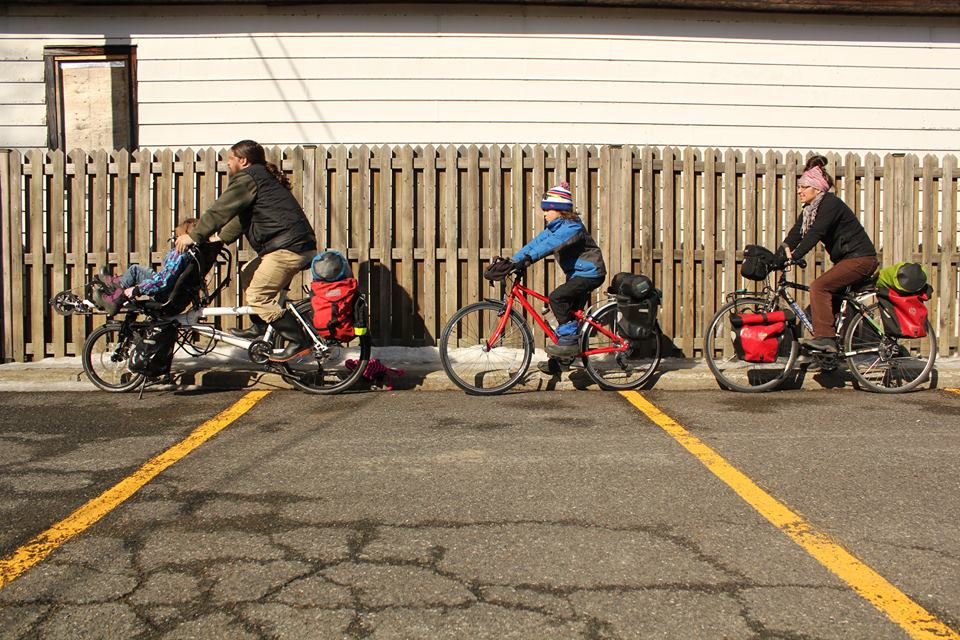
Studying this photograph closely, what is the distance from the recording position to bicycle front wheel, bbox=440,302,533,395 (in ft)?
25.3

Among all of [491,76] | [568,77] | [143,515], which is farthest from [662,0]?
[143,515]

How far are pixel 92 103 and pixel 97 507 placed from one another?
7.90 meters

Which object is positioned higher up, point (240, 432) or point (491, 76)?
point (491, 76)

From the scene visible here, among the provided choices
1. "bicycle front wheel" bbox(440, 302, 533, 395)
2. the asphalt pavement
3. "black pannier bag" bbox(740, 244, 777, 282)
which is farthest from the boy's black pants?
"black pannier bag" bbox(740, 244, 777, 282)

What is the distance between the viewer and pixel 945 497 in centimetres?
454

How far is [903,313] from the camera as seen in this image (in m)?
7.69

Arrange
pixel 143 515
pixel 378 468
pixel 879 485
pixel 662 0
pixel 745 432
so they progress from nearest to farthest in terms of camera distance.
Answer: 1. pixel 143 515
2. pixel 879 485
3. pixel 378 468
4. pixel 745 432
5. pixel 662 0

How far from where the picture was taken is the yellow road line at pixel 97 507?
145 inches

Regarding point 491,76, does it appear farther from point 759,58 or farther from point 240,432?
point 240,432

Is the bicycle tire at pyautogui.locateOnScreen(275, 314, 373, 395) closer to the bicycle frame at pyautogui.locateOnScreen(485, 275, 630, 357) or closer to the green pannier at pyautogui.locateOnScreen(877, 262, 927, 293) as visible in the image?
the bicycle frame at pyautogui.locateOnScreen(485, 275, 630, 357)

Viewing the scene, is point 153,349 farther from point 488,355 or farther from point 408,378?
point 488,355

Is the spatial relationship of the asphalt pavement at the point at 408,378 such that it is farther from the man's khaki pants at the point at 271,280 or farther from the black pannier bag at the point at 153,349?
the man's khaki pants at the point at 271,280

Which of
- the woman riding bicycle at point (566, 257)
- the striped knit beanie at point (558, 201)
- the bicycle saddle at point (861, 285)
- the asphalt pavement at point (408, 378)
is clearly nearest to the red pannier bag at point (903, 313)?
the bicycle saddle at point (861, 285)

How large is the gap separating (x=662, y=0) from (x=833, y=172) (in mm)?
2891
